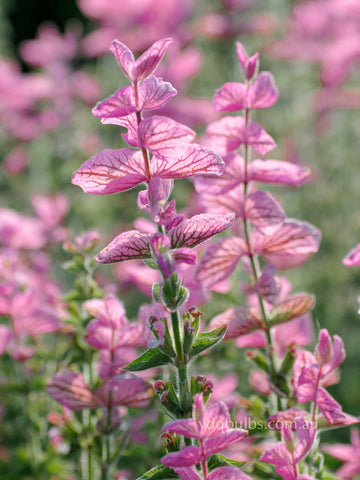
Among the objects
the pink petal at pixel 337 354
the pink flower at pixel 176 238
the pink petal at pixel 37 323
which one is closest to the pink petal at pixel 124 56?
the pink flower at pixel 176 238

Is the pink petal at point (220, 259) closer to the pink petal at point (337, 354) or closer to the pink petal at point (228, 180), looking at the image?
the pink petal at point (228, 180)

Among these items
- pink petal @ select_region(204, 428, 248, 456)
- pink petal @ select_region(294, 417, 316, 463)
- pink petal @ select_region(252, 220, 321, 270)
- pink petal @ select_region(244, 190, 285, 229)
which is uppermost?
pink petal @ select_region(244, 190, 285, 229)

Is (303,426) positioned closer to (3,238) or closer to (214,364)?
(214,364)

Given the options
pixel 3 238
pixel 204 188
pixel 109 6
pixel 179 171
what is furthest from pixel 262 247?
pixel 109 6

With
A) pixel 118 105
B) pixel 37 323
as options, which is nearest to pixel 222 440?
pixel 118 105

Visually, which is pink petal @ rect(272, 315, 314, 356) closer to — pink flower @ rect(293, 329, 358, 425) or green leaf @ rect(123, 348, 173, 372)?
pink flower @ rect(293, 329, 358, 425)

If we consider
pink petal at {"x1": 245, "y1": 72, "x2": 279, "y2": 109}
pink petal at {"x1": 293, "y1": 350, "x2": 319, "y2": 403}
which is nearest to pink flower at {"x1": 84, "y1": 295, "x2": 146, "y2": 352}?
pink petal at {"x1": 293, "y1": 350, "x2": 319, "y2": 403}
